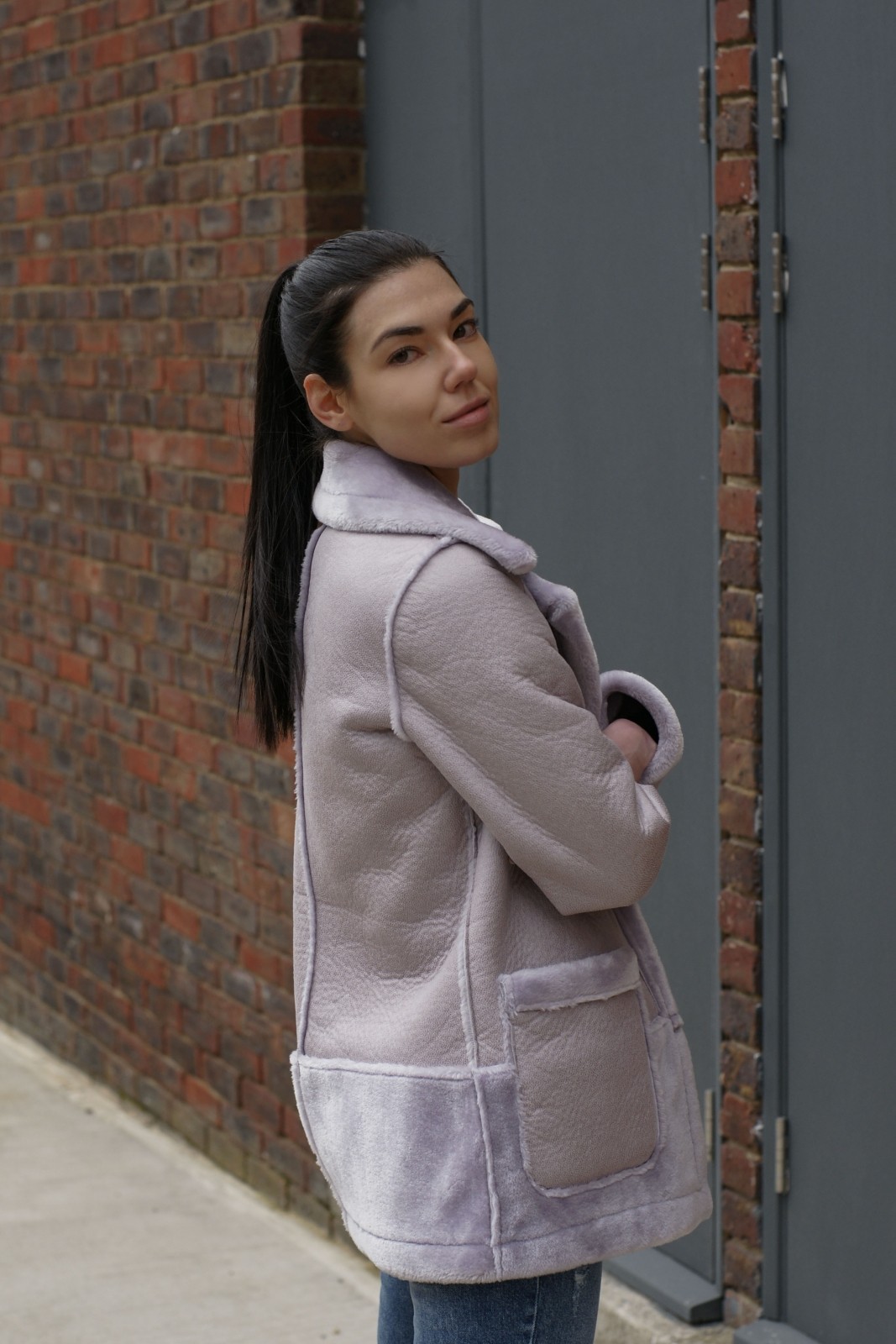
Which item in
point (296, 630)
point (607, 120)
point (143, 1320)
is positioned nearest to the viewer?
point (296, 630)

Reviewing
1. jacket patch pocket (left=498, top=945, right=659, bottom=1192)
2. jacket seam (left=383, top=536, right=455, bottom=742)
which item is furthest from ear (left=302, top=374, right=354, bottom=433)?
jacket patch pocket (left=498, top=945, right=659, bottom=1192)

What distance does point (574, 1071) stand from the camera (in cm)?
215

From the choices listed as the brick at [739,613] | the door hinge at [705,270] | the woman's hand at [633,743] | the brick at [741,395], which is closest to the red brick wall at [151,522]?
the door hinge at [705,270]

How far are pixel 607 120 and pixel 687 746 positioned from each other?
1143 millimetres

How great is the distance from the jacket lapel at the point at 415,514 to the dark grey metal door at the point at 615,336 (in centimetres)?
123

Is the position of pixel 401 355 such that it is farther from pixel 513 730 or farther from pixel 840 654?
pixel 840 654

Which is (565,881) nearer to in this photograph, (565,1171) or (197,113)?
(565,1171)

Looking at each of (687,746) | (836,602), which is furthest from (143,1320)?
(836,602)

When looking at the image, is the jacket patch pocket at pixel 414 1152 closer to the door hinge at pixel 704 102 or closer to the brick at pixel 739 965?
the brick at pixel 739 965

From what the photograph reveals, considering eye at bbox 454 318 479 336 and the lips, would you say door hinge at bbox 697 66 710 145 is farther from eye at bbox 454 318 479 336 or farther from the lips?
the lips

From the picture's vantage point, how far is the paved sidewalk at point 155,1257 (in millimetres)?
4086

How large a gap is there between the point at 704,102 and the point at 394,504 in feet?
4.70

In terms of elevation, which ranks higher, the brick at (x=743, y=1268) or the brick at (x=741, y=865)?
the brick at (x=741, y=865)

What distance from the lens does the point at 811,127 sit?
3104 millimetres
